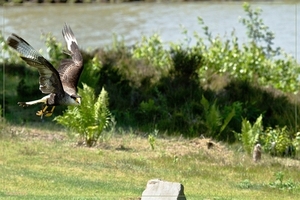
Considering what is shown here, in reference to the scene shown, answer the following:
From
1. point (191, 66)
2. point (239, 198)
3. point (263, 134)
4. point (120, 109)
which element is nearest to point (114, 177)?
point (239, 198)

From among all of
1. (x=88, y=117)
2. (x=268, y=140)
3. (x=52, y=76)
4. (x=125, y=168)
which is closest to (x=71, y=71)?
(x=52, y=76)

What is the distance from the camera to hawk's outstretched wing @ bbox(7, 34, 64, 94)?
11023mm

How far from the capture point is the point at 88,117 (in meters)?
14.8

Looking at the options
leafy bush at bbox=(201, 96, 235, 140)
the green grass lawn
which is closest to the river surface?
leafy bush at bbox=(201, 96, 235, 140)

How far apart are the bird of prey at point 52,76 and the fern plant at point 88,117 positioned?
188 cm

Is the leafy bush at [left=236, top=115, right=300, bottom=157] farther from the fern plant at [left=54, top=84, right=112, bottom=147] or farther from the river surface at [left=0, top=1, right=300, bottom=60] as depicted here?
the river surface at [left=0, top=1, right=300, bottom=60]

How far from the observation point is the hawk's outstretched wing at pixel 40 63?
434 inches

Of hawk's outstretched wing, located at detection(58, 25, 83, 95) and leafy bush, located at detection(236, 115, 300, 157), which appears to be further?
leafy bush, located at detection(236, 115, 300, 157)

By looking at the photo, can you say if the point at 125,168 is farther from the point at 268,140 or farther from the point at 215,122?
the point at 215,122

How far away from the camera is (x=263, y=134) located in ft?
53.6

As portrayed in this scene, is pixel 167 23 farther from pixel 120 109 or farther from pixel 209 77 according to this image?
pixel 120 109

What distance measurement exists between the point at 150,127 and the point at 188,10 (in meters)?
22.9

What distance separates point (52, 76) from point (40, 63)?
36cm

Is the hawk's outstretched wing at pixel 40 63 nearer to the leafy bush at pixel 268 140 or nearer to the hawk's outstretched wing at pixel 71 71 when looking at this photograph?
the hawk's outstretched wing at pixel 71 71
